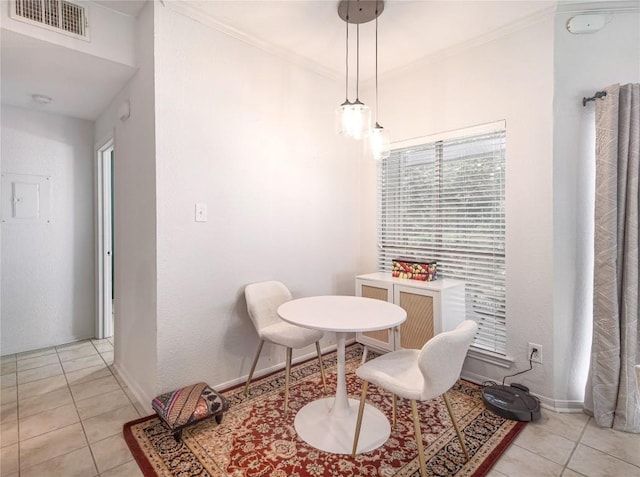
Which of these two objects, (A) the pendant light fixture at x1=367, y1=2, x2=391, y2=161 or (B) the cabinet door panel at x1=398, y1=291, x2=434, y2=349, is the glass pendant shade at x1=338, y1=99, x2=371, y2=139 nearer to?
(A) the pendant light fixture at x1=367, y1=2, x2=391, y2=161

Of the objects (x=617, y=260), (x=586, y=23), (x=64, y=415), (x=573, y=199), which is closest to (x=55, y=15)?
(x=64, y=415)

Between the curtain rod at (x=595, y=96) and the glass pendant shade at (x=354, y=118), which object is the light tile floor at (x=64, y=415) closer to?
the glass pendant shade at (x=354, y=118)

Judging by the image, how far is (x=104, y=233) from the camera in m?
3.51

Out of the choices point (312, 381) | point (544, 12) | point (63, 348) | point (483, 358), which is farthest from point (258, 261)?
point (544, 12)

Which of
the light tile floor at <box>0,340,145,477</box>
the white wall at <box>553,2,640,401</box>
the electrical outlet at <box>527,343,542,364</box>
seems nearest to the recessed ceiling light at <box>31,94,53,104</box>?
the light tile floor at <box>0,340,145,477</box>

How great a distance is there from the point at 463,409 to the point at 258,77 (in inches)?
110

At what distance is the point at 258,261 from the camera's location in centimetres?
263

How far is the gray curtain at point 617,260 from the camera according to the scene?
194 cm

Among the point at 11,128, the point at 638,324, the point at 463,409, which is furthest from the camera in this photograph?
the point at 11,128

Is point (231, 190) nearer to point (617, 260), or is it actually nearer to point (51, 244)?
point (51, 244)

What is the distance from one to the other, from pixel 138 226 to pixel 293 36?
5.98 ft

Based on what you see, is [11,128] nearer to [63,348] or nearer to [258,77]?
[63,348]

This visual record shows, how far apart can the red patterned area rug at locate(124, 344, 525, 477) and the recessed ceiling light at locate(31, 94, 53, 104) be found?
2.78m

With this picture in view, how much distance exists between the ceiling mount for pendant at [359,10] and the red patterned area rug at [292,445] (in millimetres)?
2604
